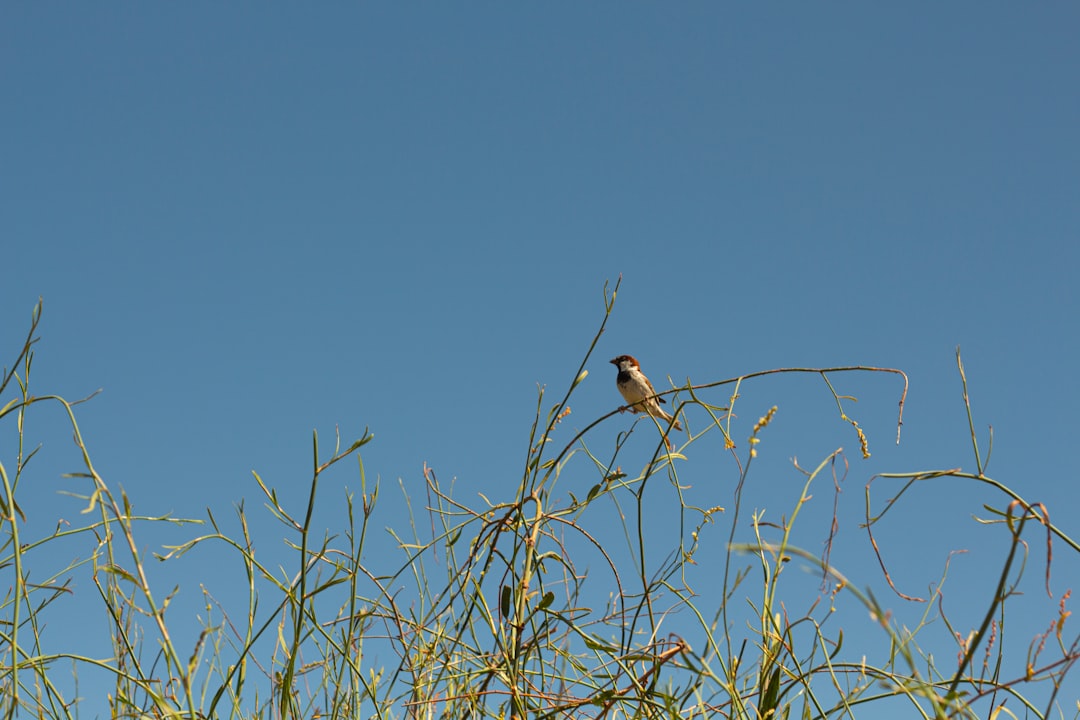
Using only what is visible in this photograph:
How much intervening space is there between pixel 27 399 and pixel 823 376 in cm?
132

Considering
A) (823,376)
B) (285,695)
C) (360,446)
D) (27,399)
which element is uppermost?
(823,376)

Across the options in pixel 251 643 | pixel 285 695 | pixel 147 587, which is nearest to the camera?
pixel 147 587

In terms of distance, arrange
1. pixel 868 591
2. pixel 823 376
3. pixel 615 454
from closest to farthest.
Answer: pixel 868 591, pixel 823 376, pixel 615 454

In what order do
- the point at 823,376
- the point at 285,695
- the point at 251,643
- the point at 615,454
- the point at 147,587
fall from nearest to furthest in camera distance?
the point at 147,587, the point at 285,695, the point at 251,643, the point at 823,376, the point at 615,454

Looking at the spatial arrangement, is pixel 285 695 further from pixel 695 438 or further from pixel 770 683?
pixel 695 438

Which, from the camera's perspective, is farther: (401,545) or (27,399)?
(401,545)

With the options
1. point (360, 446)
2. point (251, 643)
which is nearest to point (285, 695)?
point (251, 643)

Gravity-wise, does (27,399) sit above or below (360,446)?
above

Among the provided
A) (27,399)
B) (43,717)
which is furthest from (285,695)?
(27,399)

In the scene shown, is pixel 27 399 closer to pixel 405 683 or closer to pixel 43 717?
pixel 43 717

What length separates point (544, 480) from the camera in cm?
173

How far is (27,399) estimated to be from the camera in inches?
60.2

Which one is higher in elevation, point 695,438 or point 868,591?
point 695,438

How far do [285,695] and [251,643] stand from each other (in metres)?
0.20
